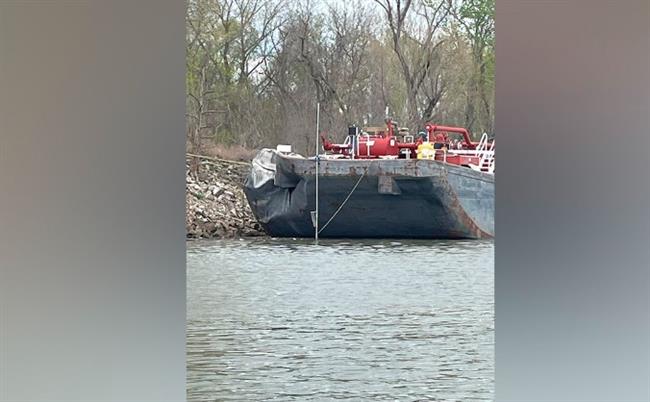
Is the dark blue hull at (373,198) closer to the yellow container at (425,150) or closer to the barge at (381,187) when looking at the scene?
the barge at (381,187)

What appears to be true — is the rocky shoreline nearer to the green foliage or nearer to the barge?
the barge

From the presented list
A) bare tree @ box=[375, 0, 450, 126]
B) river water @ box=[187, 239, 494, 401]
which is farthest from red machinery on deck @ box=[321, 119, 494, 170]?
river water @ box=[187, 239, 494, 401]

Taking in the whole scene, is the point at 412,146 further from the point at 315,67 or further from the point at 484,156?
the point at 315,67

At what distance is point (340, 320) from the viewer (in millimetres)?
7172

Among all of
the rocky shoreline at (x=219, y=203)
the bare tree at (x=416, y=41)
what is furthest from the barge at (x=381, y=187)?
the bare tree at (x=416, y=41)

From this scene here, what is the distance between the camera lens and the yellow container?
9688 millimetres

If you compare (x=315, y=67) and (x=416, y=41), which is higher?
(x=416, y=41)

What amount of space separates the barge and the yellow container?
11mm

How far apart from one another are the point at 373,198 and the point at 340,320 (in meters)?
2.72

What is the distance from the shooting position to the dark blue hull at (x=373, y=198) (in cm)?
949

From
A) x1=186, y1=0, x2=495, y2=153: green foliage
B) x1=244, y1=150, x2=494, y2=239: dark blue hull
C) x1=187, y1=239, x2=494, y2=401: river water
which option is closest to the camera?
x1=187, y1=239, x2=494, y2=401: river water

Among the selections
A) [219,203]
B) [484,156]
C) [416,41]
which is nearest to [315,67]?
[416,41]

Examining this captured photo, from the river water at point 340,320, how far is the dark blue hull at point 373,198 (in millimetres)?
191
